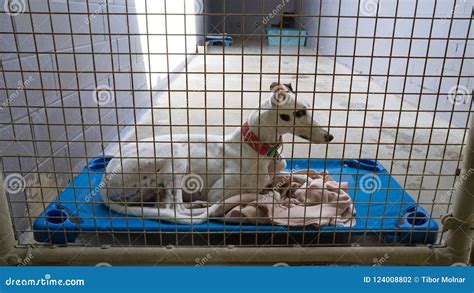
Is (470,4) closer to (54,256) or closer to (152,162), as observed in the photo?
(152,162)

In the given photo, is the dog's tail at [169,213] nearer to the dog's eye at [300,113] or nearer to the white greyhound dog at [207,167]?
the white greyhound dog at [207,167]

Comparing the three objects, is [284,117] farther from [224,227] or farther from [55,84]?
[55,84]

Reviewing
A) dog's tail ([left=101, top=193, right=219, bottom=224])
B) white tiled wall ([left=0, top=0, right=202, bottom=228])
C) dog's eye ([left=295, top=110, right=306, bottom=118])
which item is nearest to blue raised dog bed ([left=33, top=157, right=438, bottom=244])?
dog's tail ([left=101, top=193, right=219, bottom=224])

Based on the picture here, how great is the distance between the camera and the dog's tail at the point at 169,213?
1668 millimetres

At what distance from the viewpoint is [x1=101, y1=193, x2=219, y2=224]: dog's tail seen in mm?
1668

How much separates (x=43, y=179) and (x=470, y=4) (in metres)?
3.70

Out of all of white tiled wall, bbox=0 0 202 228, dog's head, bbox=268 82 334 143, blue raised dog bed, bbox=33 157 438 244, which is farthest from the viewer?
dog's head, bbox=268 82 334 143

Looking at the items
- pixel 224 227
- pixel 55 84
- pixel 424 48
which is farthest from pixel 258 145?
pixel 424 48

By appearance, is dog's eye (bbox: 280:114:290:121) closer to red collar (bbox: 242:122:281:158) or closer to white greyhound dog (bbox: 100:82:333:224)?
white greyhound dog (bbox: 100:82:333:224)

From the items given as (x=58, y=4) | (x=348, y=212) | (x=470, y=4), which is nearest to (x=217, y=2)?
(x=470, y=4)

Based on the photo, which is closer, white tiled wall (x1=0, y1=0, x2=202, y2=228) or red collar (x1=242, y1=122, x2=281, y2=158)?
white tiled wall (x1=0, y1=0, x2=202, y2=228)

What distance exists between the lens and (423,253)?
4.95ft

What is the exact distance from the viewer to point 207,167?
177 centimetres

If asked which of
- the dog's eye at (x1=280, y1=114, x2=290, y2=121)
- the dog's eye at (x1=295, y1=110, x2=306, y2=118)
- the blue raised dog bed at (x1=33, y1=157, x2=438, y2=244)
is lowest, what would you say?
the blue raised dog bed at (x1=33, y1=157, x2=438, y2=244)
